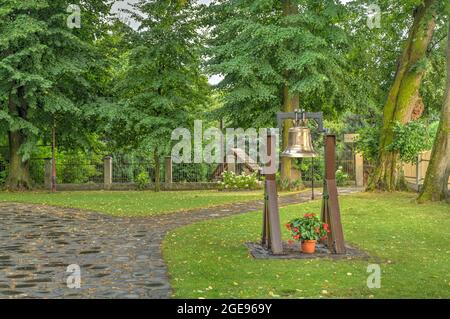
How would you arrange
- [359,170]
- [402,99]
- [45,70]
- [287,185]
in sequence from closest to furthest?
[402,99], [45,70], [287,185], [359,170]

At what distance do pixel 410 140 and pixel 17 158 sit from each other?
52.7 feet

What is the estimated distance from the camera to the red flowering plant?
1002 centimetres

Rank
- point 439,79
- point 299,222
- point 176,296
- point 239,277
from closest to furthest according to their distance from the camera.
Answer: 1. point 176,296
2. point 239,277
3. point 299,222
4. point 439,79

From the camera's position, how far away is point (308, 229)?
10078 millimetres

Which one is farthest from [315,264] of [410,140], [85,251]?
[410,140]

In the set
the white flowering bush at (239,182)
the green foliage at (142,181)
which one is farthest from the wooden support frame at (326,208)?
the green foliage at (142,181)

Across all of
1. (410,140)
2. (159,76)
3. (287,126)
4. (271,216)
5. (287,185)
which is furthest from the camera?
(159,76)

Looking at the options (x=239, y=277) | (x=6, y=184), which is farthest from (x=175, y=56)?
(x=239, y=277)

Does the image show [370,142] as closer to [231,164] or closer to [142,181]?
[231,164]

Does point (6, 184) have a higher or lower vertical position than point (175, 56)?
lower

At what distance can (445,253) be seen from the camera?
1042cm

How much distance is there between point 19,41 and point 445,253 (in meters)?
18.7

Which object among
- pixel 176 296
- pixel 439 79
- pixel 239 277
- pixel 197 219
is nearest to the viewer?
pixel 176 296

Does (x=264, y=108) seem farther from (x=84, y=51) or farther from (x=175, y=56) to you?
(x=84, y=51)
